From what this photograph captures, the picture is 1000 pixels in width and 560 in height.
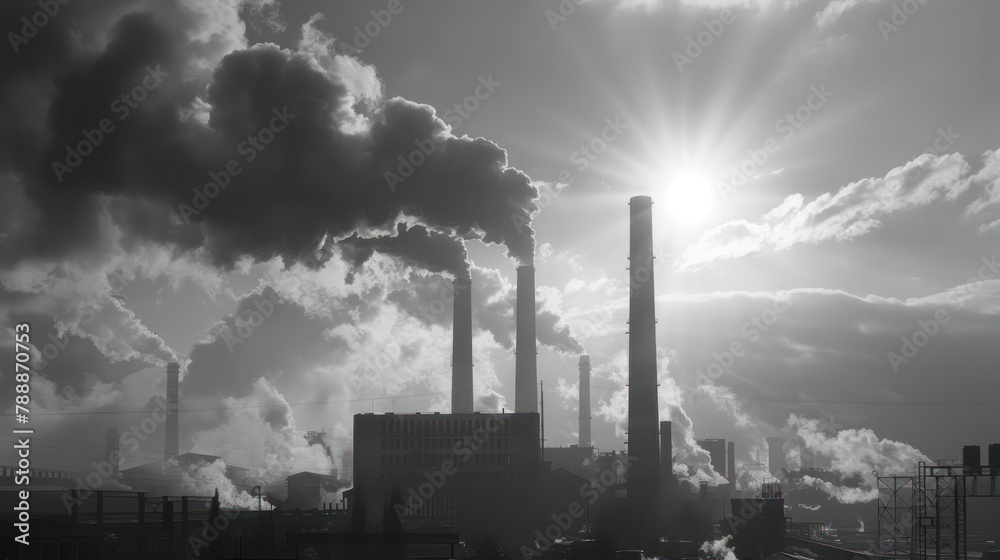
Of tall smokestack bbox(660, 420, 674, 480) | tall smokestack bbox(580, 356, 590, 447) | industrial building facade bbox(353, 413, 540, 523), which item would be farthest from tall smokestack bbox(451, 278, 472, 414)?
tall smokestack bbox(580, 356, 590, 447)

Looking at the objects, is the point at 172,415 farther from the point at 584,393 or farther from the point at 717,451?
the point at 717,451

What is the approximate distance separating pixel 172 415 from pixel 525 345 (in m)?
42.5

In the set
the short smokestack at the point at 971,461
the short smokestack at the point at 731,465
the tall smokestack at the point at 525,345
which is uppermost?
the tall smokestack at the point at 525,345

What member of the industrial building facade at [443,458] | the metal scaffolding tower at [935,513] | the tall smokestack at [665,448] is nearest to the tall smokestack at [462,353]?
the industrial building facade at [443,458]

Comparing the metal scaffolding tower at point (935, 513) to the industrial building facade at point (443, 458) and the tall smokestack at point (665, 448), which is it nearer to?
the tall smokestack at point (665, 448)

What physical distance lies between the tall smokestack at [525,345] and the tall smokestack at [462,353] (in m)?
5.16

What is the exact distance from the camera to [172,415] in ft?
308

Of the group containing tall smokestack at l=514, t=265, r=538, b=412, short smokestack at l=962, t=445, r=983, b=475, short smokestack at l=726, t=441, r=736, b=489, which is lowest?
short smokestack at l=726, t=441, r=736, b=489

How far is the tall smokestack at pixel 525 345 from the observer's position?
70.8m

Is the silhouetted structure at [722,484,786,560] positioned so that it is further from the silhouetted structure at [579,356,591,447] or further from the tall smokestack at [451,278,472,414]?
the silhouetted structure at [579,356,591,447]

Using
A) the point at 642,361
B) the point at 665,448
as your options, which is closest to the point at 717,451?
the point at 665,448

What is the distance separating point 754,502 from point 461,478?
2229 cm

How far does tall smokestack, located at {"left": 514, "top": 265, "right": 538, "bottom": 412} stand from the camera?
70.8m

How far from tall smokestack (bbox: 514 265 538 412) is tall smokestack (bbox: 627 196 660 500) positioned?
39.0ft
